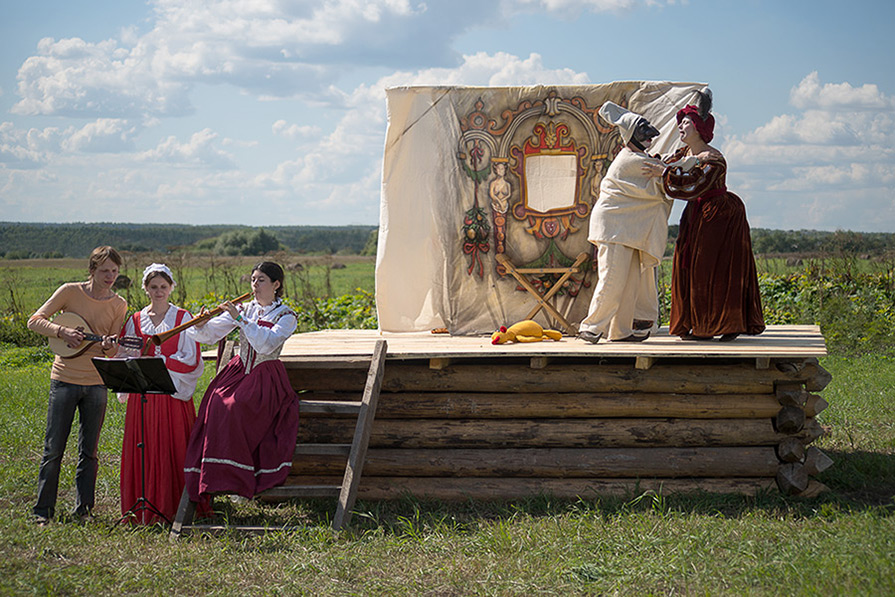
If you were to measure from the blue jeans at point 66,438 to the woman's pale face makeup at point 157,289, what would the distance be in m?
0.75

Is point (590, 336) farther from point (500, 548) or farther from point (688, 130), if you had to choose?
point (500, 548)

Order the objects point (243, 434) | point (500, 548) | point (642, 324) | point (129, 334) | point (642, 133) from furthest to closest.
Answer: point (642, 324), point (642, 133), point (129, 334), point (243, 434), point (500, 548)

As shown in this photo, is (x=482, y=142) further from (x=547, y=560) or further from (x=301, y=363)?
(x=547, y=560)

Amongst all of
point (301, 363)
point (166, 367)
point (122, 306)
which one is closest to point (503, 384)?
point (301, 363)

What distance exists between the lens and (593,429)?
6.58 metres

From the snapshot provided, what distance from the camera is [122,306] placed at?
20.3ft

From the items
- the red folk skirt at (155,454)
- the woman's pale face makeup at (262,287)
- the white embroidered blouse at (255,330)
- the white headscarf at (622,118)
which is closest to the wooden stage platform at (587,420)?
the white embroidered blouse at (255,330)

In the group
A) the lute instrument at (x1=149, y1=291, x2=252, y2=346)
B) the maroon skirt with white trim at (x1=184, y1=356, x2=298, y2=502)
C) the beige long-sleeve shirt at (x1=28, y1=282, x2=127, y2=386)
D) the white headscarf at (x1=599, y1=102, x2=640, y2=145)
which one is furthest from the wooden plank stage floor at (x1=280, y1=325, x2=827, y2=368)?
the white headscarf at (x1=599, y1=102, x2=640, y2=145)

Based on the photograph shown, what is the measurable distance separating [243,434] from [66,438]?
52.3 inches

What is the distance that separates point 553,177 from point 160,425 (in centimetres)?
438

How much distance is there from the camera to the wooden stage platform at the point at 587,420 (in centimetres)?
647

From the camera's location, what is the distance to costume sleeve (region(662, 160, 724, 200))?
6.88 meters

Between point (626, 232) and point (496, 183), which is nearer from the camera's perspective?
point (626, 232)

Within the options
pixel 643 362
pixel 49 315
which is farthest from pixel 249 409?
pixel 643 362
